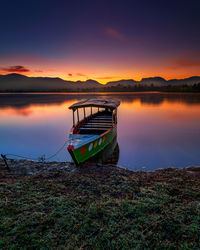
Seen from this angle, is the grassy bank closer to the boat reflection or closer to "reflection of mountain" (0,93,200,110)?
the boat reflection

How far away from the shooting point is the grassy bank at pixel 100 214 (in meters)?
2.88

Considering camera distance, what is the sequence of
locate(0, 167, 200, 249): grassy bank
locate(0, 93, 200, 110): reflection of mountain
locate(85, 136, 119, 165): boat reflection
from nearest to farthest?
locate(0, 167, 200, 249): grassy bank → locate(85, 136, 119, 165): boat reflection → locate(0, 93, 200, 110): reflection of mountain

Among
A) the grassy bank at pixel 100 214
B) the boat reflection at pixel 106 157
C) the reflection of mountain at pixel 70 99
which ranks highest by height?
the reflection of mountain at pixel 70 99

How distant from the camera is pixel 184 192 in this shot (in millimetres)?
4574

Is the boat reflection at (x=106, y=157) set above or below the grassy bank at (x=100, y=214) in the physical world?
below

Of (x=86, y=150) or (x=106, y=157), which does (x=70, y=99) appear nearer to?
(x=106, y=157)

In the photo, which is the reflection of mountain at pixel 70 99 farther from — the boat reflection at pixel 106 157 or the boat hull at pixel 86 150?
the boat hull at pixel 86 150

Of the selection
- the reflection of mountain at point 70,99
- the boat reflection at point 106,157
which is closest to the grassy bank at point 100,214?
the boat reflection at point 106,157

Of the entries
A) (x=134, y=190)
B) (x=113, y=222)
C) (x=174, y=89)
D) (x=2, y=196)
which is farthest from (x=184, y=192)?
(x=174, y=89)

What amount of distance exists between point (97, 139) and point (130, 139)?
7.86m

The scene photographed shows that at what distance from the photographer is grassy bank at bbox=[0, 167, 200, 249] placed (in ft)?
9.44

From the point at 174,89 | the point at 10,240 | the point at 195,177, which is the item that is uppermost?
the point at 174,89

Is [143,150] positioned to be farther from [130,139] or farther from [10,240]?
[10,240]

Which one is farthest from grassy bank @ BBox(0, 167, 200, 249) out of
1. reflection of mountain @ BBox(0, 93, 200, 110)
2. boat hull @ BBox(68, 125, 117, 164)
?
reflection of mountain @ BBox(0, 93, 200, 110)
